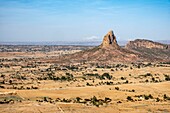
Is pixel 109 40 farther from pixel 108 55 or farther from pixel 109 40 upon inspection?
pixel 108 55

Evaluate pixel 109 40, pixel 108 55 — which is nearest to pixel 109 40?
pixel 109 40

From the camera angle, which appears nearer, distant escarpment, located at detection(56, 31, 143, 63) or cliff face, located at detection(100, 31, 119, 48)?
distant escarpment, located at detection(56, 31, 143, 63)

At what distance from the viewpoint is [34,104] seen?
56.8 metres

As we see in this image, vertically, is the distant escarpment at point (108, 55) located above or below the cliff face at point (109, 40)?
below

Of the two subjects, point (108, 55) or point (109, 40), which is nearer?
point (108, 55)

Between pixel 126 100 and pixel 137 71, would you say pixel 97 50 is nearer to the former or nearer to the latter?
pixel 137 71

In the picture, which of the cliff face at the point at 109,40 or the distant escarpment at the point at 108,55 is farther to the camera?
the cliff face at the point at 109,40

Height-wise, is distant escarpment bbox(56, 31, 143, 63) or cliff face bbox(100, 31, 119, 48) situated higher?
cliff face bbox(100, 31, 119, 48)

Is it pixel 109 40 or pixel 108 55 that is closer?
pixel 108 55

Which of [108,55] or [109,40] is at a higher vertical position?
[109,40]

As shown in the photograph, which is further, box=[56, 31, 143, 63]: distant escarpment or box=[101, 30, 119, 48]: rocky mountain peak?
box=[101, 30, 119, 48]: rocky mountain peak

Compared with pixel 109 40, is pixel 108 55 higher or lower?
lower

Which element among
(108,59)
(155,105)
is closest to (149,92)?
(155,105)

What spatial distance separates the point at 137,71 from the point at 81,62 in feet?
171
